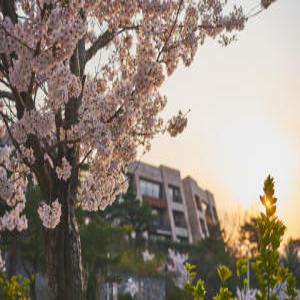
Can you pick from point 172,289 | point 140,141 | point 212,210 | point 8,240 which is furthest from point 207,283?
point 212,210

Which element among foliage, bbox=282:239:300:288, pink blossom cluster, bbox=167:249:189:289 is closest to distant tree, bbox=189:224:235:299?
foliage, bbox=282:239:300:288

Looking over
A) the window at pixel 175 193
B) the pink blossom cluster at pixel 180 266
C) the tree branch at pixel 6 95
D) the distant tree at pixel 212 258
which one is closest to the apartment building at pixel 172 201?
the window at pixel 175 193

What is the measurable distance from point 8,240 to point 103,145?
11.6m

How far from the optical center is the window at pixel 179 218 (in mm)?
52344

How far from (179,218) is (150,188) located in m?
5.90

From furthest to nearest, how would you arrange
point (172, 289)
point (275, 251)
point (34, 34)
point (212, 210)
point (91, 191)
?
point (212, 210) < point (172, 289) < point (91, 191) < point (34, 34) < point (275, 251)

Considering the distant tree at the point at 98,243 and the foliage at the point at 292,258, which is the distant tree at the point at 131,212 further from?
the distant tree at the point at 98,243

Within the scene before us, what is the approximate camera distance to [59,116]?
20.0 feet

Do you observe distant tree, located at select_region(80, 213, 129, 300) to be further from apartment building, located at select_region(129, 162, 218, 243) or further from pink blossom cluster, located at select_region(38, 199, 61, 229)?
apartment building, located at select_region(129, 162, 218, 243)

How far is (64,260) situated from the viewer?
5695mm

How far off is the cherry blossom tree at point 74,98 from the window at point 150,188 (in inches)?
1583

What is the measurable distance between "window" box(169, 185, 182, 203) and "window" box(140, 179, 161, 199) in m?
2.07

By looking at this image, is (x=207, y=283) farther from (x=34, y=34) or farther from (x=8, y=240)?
(x=34, y=34)

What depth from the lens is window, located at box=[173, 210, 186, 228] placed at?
52.3m
